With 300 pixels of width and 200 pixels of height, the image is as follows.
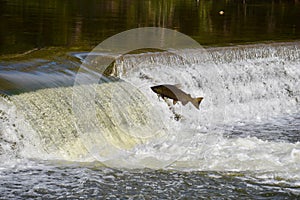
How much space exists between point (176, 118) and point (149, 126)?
0.81m

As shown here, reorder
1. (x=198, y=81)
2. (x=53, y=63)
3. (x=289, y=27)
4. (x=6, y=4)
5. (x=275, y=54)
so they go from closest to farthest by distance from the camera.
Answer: (x=53, y=63) < (x=198, y=81) < (x=275, y=54) < (x=289, y=27) < (x=6, y=4)

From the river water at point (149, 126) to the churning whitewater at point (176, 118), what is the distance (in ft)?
0.04

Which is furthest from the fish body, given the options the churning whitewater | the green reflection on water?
the green reflection on water

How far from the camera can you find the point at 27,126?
6.39 meters

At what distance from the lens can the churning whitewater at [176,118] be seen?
6.34 metres

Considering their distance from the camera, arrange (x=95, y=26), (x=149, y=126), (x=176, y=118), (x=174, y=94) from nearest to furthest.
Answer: (x=174, y=94), (x=149, y=126), (x=176, y=118), (x=95, y=26)

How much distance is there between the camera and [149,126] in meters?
7.45

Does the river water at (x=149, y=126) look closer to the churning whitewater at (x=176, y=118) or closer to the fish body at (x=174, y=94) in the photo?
the churning whitewater at (x=176, y=118)

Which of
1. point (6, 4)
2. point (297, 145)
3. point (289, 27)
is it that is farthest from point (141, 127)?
point (6, 4)

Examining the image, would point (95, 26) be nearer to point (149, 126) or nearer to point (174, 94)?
point (149, 126)

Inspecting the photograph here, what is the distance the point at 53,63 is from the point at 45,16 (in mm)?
8160

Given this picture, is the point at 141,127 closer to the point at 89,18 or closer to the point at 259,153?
the point at 259,153

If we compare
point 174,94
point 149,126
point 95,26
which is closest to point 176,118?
point 149,126

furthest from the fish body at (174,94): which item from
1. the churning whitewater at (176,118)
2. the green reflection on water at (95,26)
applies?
the green reflection on water at (95,26)
